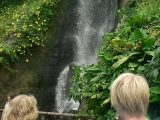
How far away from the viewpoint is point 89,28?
9.84m

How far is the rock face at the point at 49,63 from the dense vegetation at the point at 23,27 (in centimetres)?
30

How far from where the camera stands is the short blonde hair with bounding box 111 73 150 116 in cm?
156

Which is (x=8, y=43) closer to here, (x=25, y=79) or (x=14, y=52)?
(x=14, y=52)

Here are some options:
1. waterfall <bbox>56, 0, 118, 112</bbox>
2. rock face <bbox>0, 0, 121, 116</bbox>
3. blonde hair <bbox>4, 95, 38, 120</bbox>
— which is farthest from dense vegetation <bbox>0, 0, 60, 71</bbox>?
blonde hair <bbox>4, 95, 38, 120</bbox>

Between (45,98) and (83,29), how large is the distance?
11.0ft

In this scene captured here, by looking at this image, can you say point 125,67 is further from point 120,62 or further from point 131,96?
point 131,96

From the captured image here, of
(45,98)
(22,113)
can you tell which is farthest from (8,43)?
(22,113)

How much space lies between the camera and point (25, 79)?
309 inches

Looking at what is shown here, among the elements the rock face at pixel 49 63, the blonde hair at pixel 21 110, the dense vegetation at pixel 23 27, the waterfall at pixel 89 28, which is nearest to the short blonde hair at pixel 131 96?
the blonde hair at pixel 21 110

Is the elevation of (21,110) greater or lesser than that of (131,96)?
lesser

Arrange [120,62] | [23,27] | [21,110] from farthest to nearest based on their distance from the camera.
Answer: [23,27]
[120,62]
[21,110]

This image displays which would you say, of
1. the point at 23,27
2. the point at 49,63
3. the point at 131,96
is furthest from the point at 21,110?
the point at 49,63

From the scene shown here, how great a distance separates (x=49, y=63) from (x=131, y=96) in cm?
718

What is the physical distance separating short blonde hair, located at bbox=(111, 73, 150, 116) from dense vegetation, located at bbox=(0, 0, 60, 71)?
240 inches
